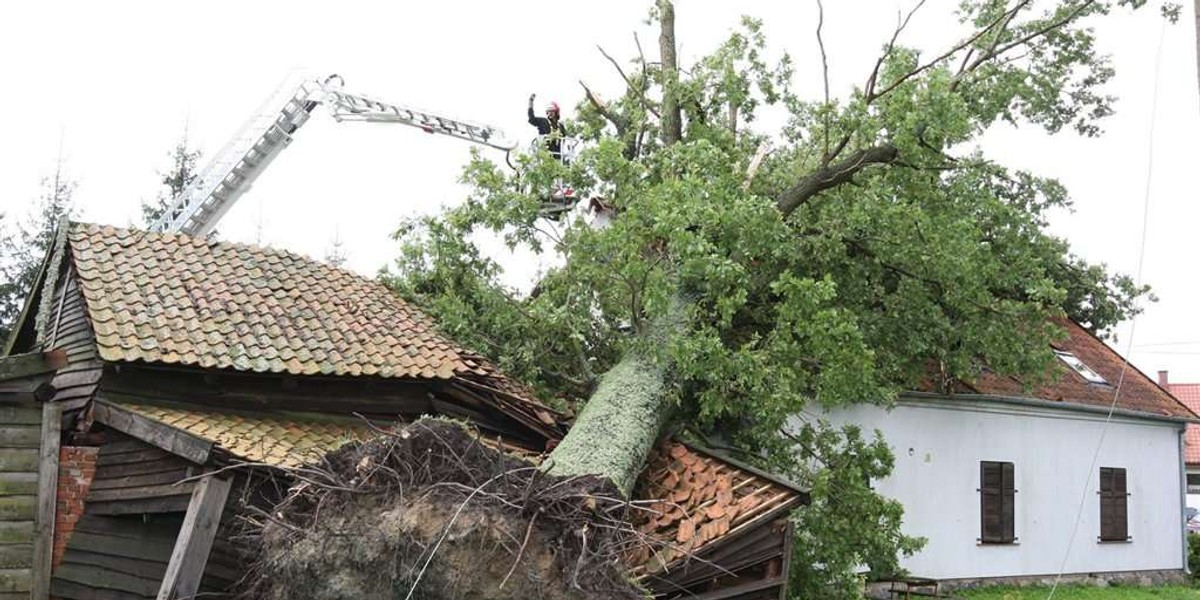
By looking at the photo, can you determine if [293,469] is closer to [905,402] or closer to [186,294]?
[186,294]

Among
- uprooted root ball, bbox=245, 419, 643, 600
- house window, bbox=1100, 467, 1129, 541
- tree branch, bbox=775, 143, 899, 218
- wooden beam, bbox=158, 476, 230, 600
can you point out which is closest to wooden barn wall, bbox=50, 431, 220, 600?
wooden beam, bbox=158, 476, 230, 600

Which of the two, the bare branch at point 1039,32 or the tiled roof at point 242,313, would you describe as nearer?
the tiled roof at point 242,313

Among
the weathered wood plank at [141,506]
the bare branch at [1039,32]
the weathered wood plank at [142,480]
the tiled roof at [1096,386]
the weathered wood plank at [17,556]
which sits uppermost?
the bare branch at [1039,32]

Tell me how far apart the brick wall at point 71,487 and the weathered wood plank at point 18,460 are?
0.28m

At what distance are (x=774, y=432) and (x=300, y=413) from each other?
5.14 metres

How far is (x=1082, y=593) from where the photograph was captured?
16078 millimetres

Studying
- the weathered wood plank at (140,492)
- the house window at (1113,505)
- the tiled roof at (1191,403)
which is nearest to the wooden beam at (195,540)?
the weathered wood plank at (140,492)

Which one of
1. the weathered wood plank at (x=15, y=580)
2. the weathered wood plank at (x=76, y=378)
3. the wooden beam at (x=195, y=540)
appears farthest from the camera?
the weathered wood plank at (x=76, y=378)

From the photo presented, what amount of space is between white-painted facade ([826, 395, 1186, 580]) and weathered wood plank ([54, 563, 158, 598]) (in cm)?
907

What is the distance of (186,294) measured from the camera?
1121 cm

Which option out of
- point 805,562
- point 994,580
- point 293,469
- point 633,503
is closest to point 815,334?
point 805,562

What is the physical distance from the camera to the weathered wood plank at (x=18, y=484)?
9.16 m

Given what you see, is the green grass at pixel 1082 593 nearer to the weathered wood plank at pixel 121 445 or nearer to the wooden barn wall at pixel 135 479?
the wooden barn wall at pixel 135 479

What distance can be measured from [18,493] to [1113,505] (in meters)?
16.9
